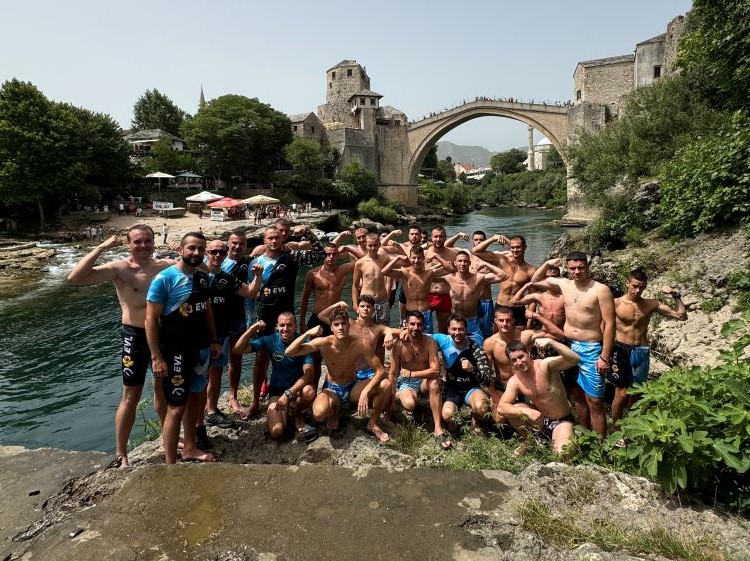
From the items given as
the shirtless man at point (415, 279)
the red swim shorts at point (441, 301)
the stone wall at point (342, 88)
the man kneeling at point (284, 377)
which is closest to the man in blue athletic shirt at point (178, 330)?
the man kneeling at point (284, 377)

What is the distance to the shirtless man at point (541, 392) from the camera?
374cm

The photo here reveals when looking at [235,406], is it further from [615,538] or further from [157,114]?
[157,114]

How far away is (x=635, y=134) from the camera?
16766 mm

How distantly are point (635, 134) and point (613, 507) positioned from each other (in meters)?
18.2

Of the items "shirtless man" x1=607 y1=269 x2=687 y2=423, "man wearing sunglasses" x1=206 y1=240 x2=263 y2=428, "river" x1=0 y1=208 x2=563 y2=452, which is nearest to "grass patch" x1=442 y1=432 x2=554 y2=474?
"shirtless man" x1=607 y1=269 x2=687 y2=423

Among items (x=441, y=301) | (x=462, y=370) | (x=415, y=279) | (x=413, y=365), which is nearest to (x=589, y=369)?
(x=462, y=370)

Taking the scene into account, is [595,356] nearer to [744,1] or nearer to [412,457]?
[412,457]

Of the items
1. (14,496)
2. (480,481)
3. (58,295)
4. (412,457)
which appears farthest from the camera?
(58,295)

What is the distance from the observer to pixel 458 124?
1799 inches

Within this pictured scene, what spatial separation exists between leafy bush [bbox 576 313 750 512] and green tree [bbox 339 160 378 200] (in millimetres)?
40628

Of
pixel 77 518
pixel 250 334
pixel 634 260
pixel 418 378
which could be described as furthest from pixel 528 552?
pixel 634 260

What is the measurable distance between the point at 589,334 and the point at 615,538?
255cm

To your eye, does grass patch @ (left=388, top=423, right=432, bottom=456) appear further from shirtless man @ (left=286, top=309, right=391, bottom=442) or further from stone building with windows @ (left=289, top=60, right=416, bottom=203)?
stone building with windows @ (left=289, top=60, right=416, bottom=203)

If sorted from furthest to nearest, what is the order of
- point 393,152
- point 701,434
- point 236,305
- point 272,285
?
1. point 393,152
2. point 272,285
3. point 236,305
4. point 701,434
